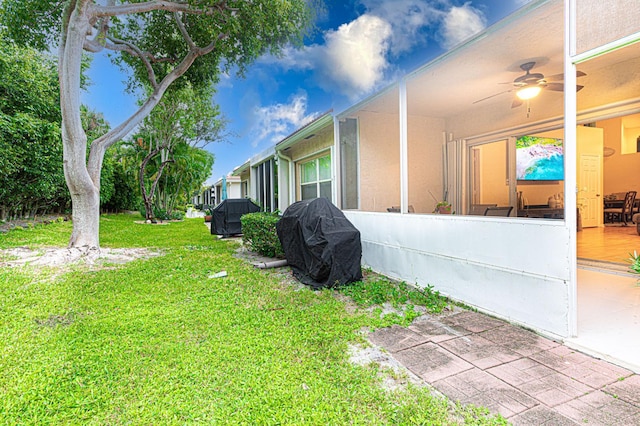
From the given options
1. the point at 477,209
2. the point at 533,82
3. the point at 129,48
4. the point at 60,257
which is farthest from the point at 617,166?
the point at 60,257

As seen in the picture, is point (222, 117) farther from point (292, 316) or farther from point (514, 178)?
point (292, 316)

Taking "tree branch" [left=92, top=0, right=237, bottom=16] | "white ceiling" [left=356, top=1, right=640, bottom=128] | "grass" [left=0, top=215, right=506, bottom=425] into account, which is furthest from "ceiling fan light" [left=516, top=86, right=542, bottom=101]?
"tree branch" [left=92, top=0, right=237, bottom=16]

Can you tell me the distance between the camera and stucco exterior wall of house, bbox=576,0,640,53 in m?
2.51

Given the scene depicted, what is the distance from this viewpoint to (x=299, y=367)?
260 centimetres

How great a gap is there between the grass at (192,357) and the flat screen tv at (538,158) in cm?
559

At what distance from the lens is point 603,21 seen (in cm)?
266

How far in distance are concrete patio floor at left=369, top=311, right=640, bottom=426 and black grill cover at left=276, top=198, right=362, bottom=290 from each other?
1.64m

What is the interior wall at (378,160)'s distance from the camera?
22.8 feet

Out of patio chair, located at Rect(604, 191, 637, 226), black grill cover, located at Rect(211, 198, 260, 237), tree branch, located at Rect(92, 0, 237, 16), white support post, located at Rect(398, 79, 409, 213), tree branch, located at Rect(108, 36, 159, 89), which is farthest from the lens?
black grill cover, located at Rect(211, 198, 260, 237)

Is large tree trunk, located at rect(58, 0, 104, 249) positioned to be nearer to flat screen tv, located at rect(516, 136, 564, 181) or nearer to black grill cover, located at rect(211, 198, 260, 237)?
black grill cover, located at rect(211, 198, 260, 237)

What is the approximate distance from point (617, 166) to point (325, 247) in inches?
446

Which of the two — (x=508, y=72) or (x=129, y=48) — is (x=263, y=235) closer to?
(x=508, y=72)

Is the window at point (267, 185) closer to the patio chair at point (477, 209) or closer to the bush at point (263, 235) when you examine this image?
the bush at point (263, 235)

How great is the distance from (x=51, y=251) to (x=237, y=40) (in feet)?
23.3
